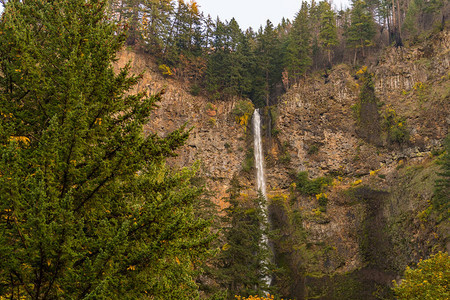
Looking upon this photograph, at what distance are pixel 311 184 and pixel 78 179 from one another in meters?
32.6

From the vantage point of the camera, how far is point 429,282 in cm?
1535

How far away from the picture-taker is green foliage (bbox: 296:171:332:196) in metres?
34.6

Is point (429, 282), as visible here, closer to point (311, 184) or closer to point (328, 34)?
point (311, 184)

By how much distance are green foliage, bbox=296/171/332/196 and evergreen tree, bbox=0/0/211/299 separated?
→ 30126mm

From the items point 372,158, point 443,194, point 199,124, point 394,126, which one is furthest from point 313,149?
point 443,194

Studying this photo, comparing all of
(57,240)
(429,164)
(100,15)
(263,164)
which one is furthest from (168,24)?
(57,240)

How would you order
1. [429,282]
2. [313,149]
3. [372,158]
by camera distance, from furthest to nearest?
1. [313,149]
2. [372,158]
3. [429,282]

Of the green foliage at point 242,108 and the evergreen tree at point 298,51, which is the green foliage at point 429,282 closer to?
the green foliage at point 242,108

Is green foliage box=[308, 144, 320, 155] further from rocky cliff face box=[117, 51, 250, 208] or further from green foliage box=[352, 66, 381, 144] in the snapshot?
→ rocky cliff face box=[117, 51, 250, 208]

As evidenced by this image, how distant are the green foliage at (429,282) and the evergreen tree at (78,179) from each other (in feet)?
42.9

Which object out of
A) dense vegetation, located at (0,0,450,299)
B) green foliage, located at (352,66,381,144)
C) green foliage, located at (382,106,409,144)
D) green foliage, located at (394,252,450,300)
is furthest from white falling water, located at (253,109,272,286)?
dense vegetation, located at (0,0,450,299)

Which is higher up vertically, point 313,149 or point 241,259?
point 313,149

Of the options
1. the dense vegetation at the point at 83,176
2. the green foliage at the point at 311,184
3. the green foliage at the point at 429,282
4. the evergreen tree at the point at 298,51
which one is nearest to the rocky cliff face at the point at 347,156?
the green foliage at the point at 311,184

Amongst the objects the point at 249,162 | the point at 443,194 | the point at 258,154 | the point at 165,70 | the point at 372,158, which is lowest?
the point at 443,194
